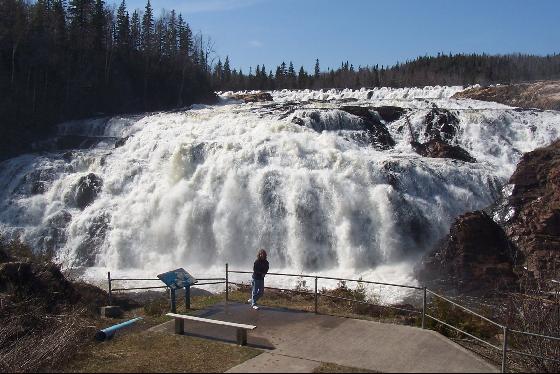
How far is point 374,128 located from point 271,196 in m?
9.54

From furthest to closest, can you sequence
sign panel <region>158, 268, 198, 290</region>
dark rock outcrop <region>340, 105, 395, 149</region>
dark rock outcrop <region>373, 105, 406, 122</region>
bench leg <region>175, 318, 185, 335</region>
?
1. dark rock outcrop <region>373, 105, 406, 122</region>
2. dark rock outcrop <region>340, 105, 395, 149</region>
3. sign panel <region>158, 268, 198, 290</region>
4. bench leg <region>175, 318, 185, 335</region>

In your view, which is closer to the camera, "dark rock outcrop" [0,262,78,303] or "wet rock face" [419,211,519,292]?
"dark rock outcrop" [0,262,78,303]

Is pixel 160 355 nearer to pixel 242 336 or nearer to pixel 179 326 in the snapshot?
pixel 179 326

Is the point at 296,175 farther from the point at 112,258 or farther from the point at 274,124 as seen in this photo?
the point at 112,258

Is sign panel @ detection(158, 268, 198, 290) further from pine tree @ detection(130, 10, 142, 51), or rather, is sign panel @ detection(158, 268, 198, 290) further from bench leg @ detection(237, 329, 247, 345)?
pine tree @ detection(130, 10, 142, 51)

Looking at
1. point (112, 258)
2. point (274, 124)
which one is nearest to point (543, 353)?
point (112, 258)

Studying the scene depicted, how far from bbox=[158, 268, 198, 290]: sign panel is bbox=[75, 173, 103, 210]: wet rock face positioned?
53.1 feet

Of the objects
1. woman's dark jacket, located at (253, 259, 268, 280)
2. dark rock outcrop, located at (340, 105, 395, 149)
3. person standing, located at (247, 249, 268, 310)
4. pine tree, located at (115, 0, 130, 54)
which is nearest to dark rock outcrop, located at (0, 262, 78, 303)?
person standing, located at (247, 249, 268, 310)

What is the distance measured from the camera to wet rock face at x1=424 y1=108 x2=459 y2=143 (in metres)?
30.9

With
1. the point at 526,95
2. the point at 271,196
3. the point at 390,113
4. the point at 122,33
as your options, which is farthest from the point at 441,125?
the point at 122,33

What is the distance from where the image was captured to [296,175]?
25.3 meters

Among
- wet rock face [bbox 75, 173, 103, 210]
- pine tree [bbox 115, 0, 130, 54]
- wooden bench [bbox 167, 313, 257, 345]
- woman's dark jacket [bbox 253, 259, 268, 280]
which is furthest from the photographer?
pine tree [bbox 115, 0, 130, 54]

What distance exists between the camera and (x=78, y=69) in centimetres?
5103

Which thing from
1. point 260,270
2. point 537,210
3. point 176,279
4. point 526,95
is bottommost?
point 176,279
